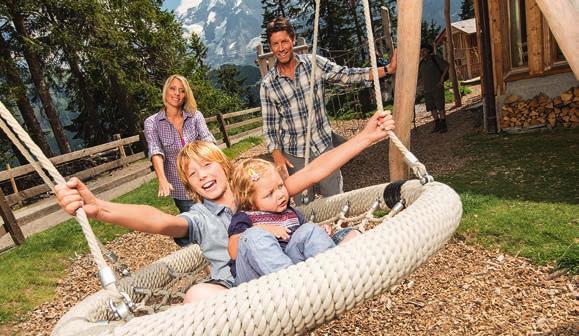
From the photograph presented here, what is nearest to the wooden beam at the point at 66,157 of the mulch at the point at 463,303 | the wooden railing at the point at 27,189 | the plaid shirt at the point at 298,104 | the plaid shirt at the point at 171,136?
the wooden railing at the point at 27,189

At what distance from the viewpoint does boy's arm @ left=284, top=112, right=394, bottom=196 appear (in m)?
1.86

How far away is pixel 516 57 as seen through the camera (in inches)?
255

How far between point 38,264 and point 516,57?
6.78 m

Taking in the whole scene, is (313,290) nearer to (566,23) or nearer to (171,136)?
(566,23)

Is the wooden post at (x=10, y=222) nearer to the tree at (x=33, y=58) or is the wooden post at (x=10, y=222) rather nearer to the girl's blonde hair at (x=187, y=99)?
the girl's blonde hair at (x=187, y=99)

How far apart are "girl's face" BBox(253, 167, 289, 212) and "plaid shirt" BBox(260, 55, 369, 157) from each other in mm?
1166

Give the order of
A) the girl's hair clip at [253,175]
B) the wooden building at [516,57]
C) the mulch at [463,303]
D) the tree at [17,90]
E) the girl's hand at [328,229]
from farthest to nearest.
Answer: the tree at [17,90]
the wooden building at [516,57]
the mulch at [463,303]
the girl's hand at [328,229]
the girl's hair clip at [253,175]

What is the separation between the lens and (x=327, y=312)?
43.9 inches

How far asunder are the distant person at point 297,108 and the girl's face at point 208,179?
3.22 feet

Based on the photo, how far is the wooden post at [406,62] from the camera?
254cm

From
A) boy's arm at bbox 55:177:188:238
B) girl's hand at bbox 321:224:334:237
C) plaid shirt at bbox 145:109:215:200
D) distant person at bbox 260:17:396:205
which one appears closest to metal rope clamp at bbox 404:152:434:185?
girl's hand at bbox 321:224:334:237

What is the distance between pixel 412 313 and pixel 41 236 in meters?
4.91

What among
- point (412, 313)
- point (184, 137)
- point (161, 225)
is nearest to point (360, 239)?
point (161, 225)

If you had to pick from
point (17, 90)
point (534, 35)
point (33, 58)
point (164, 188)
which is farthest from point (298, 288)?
point (33, 58)
